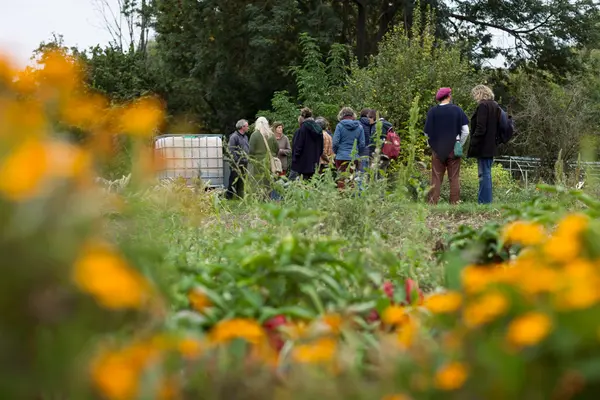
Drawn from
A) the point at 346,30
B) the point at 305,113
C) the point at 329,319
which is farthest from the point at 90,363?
the point at 346,30

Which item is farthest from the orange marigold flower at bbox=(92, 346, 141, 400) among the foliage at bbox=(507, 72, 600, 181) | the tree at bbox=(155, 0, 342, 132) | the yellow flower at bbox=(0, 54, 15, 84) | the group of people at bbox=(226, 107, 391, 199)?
the tree at bbox=(155, 0, 342, 132)

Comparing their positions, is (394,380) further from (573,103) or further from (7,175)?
(573,103)

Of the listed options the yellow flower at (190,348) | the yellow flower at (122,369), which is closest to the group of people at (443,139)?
the yellow flower at (190,348)

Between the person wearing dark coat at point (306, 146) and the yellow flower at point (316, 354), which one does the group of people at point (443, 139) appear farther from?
the yellow flower at point (316, 354)

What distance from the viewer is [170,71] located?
101 ft

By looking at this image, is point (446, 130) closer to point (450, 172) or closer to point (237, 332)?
point (450, 172)

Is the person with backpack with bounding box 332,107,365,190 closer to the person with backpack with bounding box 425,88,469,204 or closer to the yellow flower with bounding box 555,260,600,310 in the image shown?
the person with backpack with bounding box 425,88,469,204

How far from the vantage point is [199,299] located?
175 centimetres

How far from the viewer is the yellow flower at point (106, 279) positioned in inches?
37.7

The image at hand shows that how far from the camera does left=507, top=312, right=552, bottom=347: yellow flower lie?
108cm

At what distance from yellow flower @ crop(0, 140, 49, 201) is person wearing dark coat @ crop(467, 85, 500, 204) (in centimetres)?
1024

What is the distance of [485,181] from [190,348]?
10151mm

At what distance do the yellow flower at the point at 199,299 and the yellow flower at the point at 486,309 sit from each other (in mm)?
670

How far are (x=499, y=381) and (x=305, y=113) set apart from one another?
1100cm
